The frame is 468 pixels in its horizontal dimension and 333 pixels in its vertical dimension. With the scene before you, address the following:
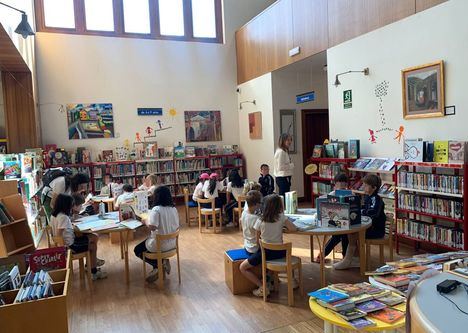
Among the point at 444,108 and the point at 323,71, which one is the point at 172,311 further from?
the point at 323,71

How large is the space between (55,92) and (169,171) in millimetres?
3414

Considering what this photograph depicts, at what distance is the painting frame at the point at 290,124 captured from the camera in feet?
29.7

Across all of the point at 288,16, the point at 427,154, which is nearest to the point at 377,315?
the point at 427,154

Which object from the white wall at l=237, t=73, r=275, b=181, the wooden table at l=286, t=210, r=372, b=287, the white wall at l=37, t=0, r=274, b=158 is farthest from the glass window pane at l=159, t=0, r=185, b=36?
the wooden table at l=286, t=210, r=372, b=287

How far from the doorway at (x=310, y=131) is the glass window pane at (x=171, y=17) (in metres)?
4.25

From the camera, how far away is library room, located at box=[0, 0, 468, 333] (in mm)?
3111

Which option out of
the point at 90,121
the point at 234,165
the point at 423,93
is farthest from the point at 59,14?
the point at 423,93

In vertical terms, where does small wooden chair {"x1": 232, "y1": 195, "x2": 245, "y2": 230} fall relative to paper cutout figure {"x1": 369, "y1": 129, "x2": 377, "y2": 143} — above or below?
below

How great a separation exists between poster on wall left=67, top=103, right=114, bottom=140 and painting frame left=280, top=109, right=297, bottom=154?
4.39m

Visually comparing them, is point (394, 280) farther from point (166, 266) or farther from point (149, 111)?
point (149, 111)

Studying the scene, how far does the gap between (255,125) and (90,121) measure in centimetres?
426

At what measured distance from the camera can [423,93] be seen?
510 centimetres

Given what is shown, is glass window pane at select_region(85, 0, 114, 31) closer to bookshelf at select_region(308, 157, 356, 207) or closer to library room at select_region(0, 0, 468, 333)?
library room at select_region(0, 0, 468, 333)

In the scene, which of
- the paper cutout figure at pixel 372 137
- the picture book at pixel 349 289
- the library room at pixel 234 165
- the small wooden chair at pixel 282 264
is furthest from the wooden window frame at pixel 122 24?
the picture book at pixel 349 289
